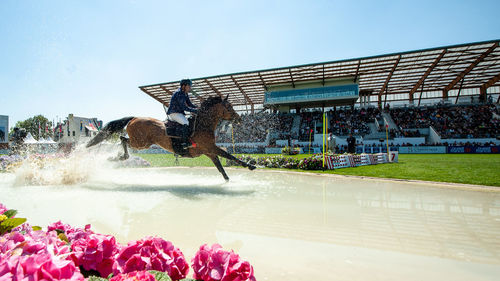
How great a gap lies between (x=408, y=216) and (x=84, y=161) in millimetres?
7994

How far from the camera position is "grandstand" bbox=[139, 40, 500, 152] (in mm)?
27372

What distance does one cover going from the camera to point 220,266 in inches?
44.9

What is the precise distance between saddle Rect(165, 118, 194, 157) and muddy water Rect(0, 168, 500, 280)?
137 centimetres

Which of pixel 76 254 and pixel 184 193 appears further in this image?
pixel 184 193

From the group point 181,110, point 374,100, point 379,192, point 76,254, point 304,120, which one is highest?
point 374,100

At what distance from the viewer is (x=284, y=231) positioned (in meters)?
2.95

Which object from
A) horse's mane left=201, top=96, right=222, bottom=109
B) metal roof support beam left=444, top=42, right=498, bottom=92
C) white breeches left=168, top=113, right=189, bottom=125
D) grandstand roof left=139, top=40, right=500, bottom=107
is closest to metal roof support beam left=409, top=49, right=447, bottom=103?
grandstand roof left=139, top=40, right=500, bottom=107

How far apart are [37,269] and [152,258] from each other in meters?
0.45

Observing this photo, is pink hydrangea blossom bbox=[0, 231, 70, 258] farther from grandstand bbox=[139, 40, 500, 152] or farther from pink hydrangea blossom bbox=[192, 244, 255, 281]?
grandstand bbox=[139, 40, 500, 152]

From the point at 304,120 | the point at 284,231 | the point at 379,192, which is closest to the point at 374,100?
the point at 304,120

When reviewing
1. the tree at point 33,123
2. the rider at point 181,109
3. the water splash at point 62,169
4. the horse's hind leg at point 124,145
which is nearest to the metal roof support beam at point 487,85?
the rider at point 181,109

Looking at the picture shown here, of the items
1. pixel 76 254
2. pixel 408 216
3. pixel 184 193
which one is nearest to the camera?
pixel 76 254

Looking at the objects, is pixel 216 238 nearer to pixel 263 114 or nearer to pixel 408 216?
pixel 408 216

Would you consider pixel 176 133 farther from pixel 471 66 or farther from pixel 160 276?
pixel 471 66
